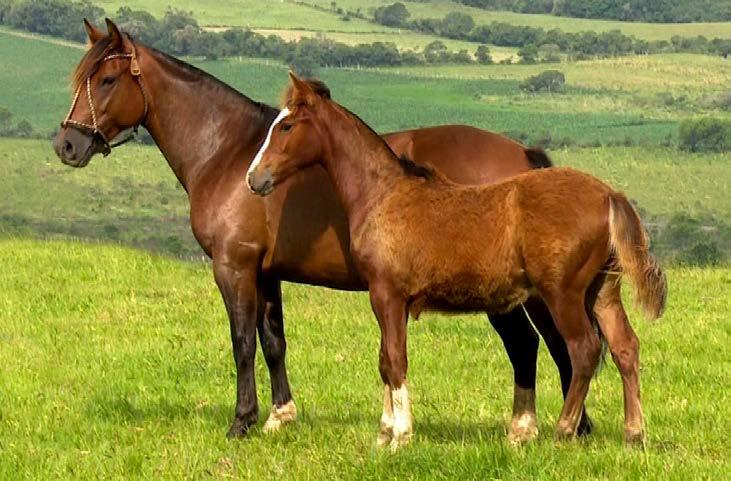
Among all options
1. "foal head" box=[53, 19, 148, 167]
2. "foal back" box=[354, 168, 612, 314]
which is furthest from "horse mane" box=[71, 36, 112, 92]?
"foal back" box=[354, 168, 612, 314]

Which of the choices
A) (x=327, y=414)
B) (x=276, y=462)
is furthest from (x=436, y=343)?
(x=276, y=462)

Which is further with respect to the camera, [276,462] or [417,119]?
[417,119]

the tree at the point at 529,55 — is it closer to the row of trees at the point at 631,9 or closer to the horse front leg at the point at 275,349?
the row of trees at the point at 631,9

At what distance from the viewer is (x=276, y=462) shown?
25.2ft

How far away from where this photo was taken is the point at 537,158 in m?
8.76

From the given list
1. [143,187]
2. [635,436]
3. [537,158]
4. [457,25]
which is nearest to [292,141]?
[537,158]

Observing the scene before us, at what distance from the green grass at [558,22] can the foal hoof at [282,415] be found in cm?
12913

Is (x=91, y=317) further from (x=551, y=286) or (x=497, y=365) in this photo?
(x=551, y=286)

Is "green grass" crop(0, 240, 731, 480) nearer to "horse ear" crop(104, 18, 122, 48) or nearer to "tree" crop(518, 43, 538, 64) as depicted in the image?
"horse ear" crop(104, 18, 122, 48)

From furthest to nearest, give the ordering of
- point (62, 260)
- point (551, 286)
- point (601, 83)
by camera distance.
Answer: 1. point (601, 83)
2. point (62, 260)
3. point (551, 286)

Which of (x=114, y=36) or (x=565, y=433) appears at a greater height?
(x=114, y=36)

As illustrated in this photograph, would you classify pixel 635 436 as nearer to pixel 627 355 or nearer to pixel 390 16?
pixel 627 355

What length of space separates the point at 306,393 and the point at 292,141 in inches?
114

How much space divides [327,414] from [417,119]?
8348cm
